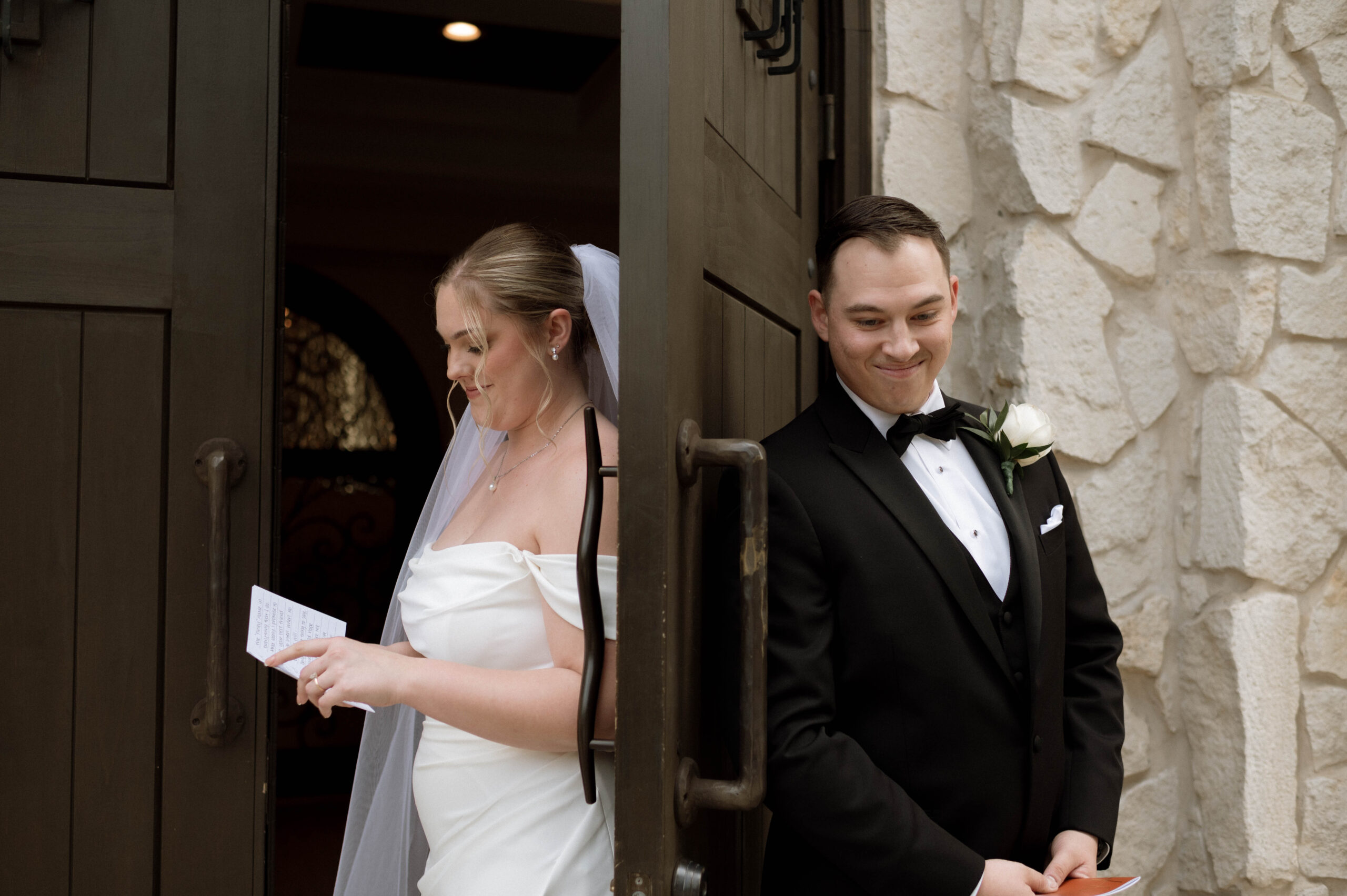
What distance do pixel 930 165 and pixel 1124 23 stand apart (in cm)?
52

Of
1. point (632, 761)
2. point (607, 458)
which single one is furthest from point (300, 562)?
point (632, 761)

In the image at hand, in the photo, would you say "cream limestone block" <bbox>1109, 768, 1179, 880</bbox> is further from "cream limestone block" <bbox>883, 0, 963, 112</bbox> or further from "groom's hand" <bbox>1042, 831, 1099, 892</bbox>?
"cream limestone block" <bbox>883, 0, 963, 112</bbox>

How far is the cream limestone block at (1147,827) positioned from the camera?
2209 mm

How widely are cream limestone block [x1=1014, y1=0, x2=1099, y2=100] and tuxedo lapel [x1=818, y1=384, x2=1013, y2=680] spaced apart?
108 cm

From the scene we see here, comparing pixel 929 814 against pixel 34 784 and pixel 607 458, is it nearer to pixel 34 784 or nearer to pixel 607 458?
pixel 607 458

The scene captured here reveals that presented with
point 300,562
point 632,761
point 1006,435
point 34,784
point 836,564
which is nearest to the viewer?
point 632,761

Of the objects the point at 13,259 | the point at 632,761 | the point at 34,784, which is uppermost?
the point at 13,259

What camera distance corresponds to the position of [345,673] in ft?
5.13

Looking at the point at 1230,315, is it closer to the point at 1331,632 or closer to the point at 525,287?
the point at 1331,632

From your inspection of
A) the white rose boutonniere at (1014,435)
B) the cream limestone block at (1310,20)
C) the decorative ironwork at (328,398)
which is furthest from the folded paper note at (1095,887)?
the decorative ironwork at (328,398)

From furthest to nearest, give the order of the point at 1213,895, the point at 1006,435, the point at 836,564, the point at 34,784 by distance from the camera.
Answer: the point at 1213,895, the point at 34,784, the point at 1006,435, the point at 836,564

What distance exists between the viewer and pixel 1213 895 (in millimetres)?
2199

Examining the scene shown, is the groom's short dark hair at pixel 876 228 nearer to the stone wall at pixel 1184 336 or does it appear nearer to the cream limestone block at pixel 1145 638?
the stone wall at pixel 1184 336

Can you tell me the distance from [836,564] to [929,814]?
38cm
